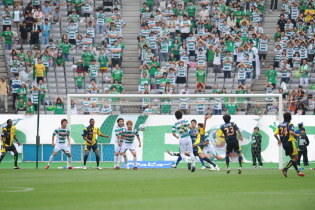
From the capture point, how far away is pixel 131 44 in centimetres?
4016

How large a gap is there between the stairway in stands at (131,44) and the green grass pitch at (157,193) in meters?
18.1

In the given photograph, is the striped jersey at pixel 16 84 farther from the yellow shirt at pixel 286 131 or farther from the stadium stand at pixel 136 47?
the yellow shirt at pixel 286 131

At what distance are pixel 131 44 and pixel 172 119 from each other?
9971mm

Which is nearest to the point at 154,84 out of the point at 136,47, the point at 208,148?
the point at 136,47

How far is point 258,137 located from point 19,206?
1802 centimetres

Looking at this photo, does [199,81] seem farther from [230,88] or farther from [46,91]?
[46,91]

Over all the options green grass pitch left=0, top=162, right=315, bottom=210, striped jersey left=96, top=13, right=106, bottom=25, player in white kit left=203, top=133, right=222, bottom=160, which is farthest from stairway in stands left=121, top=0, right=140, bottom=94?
green grass pitch left=0, top=162, right=315, bottom=210

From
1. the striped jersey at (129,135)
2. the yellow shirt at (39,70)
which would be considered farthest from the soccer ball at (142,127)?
the yellow shirt at (39,70)

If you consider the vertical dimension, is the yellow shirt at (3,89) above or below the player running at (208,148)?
above

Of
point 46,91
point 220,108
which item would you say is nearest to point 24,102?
point 46,91

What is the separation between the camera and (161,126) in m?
31.1

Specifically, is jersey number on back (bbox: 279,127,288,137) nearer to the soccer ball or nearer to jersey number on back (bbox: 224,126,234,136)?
jersey number on back (bbox: 224,126,234,136)

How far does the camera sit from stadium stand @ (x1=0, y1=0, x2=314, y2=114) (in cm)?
3631

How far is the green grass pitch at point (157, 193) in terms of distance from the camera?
12609mm
